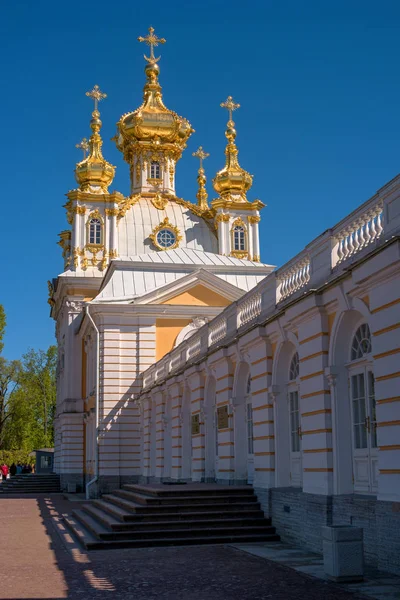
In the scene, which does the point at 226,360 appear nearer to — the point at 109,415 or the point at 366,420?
the point at 366,420

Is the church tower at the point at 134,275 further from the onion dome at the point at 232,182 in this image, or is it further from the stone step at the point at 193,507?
the stone step at the point at 193,507

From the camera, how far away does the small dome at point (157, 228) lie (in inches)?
1684

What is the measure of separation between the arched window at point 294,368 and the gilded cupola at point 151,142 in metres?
32.3

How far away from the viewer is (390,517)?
35.1ft

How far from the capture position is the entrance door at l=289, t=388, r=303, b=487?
1543 centimetres

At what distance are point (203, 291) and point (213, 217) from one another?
13332mm

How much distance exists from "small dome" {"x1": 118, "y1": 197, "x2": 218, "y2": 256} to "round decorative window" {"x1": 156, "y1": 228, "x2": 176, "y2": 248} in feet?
0.41

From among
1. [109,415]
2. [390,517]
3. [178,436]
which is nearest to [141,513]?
[390,517]

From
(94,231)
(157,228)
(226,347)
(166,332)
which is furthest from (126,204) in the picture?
(226,347)

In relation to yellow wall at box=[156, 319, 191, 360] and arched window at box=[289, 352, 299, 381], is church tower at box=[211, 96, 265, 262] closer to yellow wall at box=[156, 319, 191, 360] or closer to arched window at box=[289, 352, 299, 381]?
yellow wall at box=[156, 319, 191, 360]

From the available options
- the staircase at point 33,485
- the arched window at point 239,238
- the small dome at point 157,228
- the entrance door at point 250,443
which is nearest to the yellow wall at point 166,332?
the small dome at point 157,228

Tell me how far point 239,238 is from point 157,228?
439cm

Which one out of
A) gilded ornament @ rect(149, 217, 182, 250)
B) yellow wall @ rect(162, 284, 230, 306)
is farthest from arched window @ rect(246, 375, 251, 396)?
gilded ornament @ rect(149, 217, 182, 250)

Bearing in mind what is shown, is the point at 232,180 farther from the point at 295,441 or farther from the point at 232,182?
the point at 295,441
